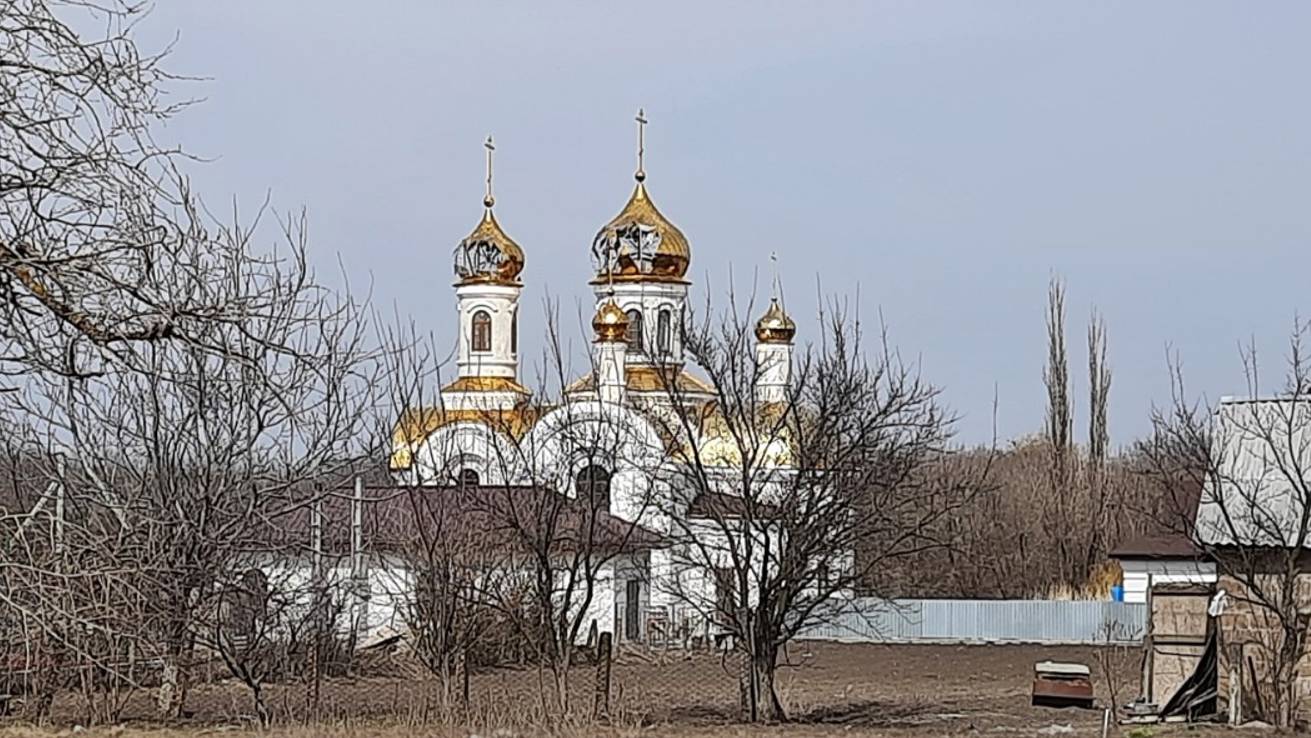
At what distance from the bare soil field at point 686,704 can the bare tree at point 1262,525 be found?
182 cm

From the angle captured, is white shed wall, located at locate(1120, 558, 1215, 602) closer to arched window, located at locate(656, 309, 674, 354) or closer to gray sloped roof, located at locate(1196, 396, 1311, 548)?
gray sloped roof, located at locate(1196, 396, 1311, 548)

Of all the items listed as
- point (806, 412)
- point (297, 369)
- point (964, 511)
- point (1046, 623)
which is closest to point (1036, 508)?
point (964, 511)

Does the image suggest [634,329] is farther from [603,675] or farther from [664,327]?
[603,675]

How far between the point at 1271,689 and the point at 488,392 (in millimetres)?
27791

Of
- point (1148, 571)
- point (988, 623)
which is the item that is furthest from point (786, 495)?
point (988, 623)

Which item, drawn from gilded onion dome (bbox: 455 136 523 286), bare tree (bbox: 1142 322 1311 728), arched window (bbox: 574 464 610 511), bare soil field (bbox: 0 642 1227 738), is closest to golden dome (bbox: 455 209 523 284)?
gilded onion dome (bbox: 455 136 523 286)

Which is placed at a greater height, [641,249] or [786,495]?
[641,249]

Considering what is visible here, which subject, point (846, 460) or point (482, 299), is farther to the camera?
point (482, 299)

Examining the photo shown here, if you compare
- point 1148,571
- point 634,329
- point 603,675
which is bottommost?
point 603,675

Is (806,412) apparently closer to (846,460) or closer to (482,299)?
(846,460)

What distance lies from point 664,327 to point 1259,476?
2169cm

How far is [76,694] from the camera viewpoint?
68.0ft

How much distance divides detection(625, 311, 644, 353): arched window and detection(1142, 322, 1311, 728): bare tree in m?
21.3

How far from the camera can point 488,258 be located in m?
49.6
